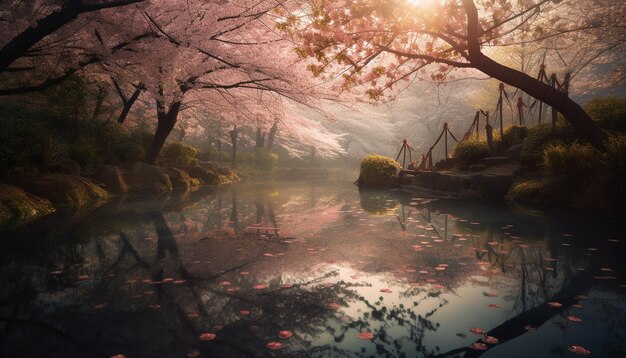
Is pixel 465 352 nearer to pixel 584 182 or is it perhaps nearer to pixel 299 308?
pixel 299 308

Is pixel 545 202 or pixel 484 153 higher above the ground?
pixel 484 153

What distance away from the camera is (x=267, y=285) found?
3.75 m

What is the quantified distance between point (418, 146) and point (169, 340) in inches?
1893

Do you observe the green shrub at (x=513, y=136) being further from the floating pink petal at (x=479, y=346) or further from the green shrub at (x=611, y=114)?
the floating pink petal at (x=479, y=346)

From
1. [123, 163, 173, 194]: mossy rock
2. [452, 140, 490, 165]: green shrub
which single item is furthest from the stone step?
[123, 163, 173, 194]: mossy rock

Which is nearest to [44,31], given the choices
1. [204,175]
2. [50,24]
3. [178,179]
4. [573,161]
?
[50,24]

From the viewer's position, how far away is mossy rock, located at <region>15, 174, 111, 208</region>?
862 cm

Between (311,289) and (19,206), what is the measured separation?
7.61 meters

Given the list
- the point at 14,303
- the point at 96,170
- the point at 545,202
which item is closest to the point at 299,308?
the point at 14,303

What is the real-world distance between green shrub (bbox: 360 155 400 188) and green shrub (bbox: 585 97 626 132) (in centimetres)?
773

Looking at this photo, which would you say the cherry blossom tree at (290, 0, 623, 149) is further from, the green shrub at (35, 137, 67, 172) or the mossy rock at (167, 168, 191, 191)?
the mossy rock at (167, 168, 191, 191)

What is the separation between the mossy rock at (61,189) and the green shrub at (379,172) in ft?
36.8

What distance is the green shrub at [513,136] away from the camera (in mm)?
13342

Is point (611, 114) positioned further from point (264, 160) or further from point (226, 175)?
point (264, 160)
